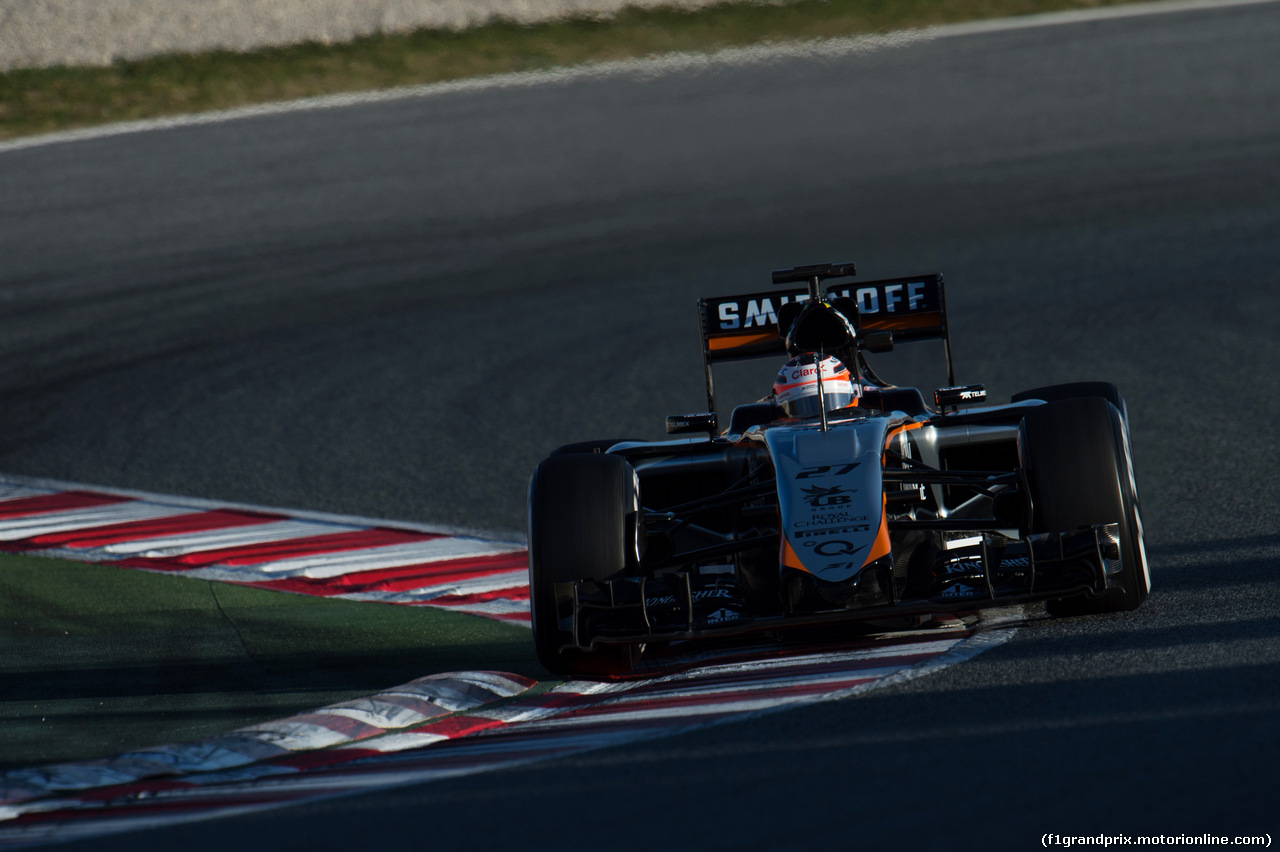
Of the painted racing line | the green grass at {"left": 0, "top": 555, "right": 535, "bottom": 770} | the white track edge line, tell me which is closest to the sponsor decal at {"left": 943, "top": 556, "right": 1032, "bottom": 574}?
the painted racing line

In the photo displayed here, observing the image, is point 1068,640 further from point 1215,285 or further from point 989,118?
point 989,118

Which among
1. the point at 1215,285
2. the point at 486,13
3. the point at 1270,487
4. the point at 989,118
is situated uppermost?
the point at 486,13

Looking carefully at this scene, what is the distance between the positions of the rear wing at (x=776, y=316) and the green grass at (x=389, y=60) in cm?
1109

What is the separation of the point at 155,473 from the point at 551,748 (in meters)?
5.53

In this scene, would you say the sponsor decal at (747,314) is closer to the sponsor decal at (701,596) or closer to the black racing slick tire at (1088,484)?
the black racing slick tire at (1088,484)

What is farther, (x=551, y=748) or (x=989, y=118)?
(x=989, y=118)

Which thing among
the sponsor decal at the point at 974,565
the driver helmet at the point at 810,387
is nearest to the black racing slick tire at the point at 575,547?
the driver helmet at the point at 810,387

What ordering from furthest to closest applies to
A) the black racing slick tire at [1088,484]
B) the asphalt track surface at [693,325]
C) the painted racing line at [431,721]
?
the black racing slick tire at [1088,484]
the painted racing line at [431,721]
the asphalt track surface at [693,325]

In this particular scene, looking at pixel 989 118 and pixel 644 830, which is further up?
pixel 989 118

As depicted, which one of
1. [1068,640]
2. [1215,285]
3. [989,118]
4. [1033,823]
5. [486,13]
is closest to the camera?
[1033,823]

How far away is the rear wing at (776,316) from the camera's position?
6770 millimetres

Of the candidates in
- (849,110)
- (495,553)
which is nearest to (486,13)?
(849,110)

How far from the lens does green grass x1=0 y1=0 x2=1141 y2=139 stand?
17453 mm

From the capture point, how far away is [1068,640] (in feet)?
16.4
